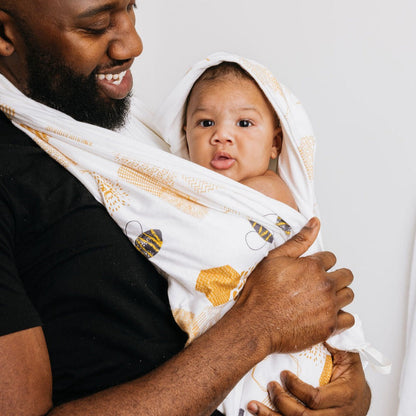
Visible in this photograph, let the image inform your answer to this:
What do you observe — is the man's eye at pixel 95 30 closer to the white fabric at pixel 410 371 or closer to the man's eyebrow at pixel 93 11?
the man's eyebrow at pixel 93 11

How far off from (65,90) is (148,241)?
415 mm

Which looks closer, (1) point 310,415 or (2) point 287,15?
(1) point 310,415

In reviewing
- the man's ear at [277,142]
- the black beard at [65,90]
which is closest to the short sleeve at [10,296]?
the black beard at [65,90]

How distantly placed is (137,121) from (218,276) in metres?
0.63

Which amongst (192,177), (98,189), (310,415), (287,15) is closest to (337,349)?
(310,415)

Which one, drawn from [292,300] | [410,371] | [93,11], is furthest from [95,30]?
[410,371]

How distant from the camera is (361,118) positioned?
1.76 metres

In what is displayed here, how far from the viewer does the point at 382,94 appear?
1.72 metres

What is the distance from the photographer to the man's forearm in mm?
957

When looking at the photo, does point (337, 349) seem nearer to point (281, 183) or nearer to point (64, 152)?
point (281, 183)

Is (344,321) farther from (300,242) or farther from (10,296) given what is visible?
(10,296)

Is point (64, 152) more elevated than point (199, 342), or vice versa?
point (64, 152)

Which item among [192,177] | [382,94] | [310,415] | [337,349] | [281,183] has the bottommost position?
[310,415]

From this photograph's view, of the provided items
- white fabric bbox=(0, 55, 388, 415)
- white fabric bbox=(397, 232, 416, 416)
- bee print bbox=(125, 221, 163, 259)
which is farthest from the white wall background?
bee print bbox=(125, 221, 163, 259)
